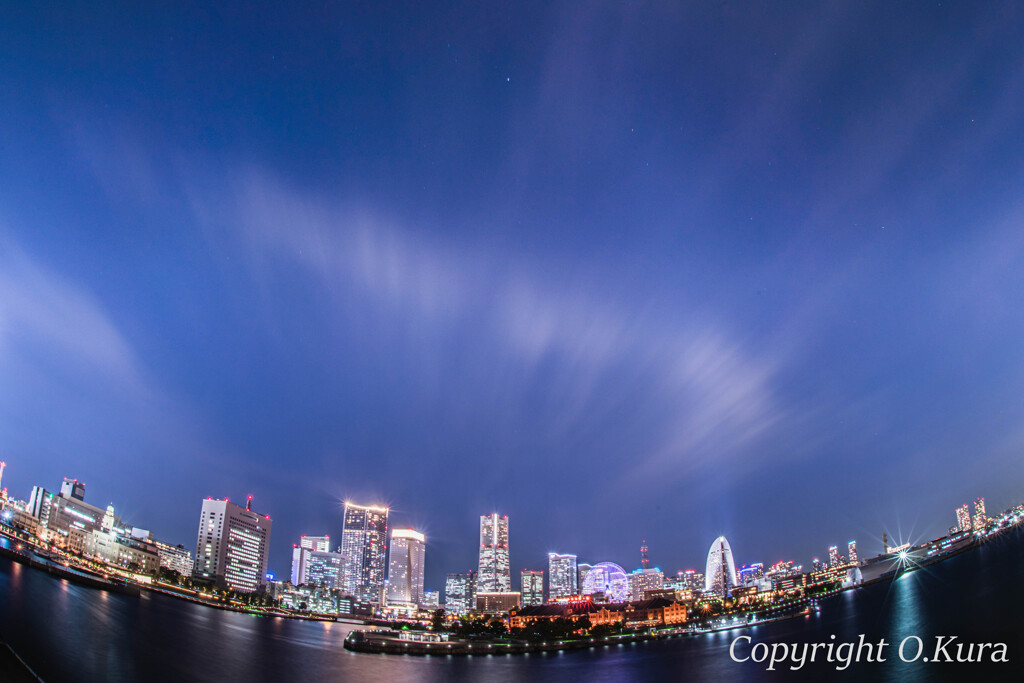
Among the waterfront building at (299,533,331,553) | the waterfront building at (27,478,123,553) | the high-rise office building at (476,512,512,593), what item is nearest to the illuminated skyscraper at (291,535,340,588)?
the waterfront building at (299,533,331,553)

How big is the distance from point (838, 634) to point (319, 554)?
8599cm

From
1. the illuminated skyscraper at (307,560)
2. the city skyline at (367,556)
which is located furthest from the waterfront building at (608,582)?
the illuminated skyscraper at (307,560)

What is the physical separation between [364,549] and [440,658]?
8703 centimetres

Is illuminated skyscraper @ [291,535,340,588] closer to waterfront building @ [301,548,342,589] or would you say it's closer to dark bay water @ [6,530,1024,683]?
waterfront building @ [301,548,342,589]

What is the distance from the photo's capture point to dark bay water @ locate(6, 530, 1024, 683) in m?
11.7

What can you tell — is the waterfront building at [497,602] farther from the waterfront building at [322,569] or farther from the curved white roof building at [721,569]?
the waterfront building at [322,569]

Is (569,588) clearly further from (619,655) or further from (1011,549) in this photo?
(1011,549)

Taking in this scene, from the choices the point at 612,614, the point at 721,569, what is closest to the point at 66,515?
the point at 612,614

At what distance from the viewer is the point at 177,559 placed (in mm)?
44625

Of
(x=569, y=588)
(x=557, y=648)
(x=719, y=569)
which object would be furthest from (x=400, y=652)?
(x=569, y=588)

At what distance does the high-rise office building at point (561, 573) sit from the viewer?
7644cm

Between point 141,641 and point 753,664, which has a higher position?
point 141,641

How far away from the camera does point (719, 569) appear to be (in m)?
59.0

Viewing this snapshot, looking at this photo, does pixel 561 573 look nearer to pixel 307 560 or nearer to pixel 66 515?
pixel 307 560
